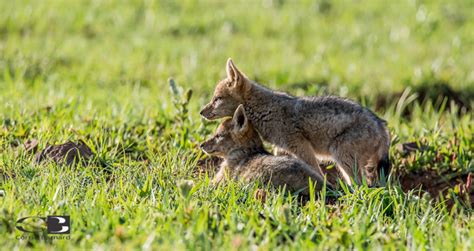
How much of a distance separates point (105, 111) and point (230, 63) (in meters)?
1.28

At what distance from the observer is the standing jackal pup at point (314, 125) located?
6.54m

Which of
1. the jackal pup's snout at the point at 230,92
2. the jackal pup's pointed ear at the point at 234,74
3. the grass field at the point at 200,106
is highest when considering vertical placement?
the jackal pup's pointed ear at the point at 234,74

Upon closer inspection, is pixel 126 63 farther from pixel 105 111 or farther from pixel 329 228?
pixel 329 228

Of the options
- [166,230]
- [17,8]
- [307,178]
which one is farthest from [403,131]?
[17,8]

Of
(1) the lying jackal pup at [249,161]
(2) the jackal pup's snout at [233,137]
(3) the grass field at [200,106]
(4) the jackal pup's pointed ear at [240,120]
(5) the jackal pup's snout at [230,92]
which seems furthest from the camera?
(5) the jackal pup's snout at [230,92]

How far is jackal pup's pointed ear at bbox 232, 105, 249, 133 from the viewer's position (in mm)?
6621

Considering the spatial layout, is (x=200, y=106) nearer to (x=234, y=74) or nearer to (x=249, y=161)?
(x=234, y=74)

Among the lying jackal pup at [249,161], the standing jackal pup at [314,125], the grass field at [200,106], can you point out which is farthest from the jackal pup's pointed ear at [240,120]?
the grass field at [200,106]

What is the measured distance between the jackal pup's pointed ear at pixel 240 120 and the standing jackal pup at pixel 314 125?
1.01 feet

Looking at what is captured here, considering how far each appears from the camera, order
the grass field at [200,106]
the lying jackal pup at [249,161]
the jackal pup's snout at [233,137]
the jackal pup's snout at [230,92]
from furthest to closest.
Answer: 1. the jackal pup's snout at [230,92]
2. the jackal pup's snout at [233,137]
3. the lying jackal pup at [249,161]
4. the grass field at [200,106]

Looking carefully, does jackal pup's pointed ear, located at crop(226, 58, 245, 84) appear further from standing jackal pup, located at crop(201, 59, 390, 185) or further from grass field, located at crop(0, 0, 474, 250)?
grass field, located at crop(0, 0, 474, 250)

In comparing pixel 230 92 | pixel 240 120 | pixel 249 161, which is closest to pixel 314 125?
pixel 240 120

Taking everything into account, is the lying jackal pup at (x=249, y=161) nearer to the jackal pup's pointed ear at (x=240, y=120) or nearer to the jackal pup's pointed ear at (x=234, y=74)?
the jackal pup's pointed ear at (x=240, y=120)

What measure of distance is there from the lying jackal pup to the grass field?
0.15m
